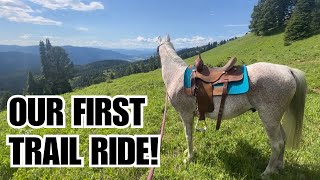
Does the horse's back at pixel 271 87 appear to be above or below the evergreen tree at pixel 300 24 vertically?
below

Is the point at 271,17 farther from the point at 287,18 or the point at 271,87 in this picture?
the point at 271,87

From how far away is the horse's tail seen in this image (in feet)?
20.5

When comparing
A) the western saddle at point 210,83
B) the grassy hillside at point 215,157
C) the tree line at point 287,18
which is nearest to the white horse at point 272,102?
the western saddle at point 210,83

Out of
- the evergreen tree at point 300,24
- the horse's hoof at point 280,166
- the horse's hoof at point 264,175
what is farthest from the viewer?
the evergreen tree at point 300,24

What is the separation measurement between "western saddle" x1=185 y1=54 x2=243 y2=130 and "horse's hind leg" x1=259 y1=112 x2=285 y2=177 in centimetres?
95

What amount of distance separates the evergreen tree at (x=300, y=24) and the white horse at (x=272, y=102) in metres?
56.4

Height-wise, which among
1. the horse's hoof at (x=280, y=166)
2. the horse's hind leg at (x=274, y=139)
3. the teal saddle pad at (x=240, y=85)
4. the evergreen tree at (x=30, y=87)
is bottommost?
the evergreen tree at (x=30, y=87)

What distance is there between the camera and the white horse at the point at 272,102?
6051 mm

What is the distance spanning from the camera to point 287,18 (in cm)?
8056

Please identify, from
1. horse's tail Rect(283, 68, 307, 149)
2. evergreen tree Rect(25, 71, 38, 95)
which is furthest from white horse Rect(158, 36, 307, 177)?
evergreen tree Rect(25, 71, 38, 95)

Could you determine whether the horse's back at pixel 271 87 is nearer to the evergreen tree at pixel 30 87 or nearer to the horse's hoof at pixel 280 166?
the horse's hoof at pixel 280 166

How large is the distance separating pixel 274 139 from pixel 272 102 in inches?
35.8

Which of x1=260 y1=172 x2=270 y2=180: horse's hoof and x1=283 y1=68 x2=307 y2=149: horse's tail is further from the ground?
x1=283 y1=68 x2=307 y2=149: horse's tail

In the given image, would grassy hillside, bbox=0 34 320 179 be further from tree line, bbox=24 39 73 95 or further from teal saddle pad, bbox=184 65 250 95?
tree line, bbox=24 39 73 95
